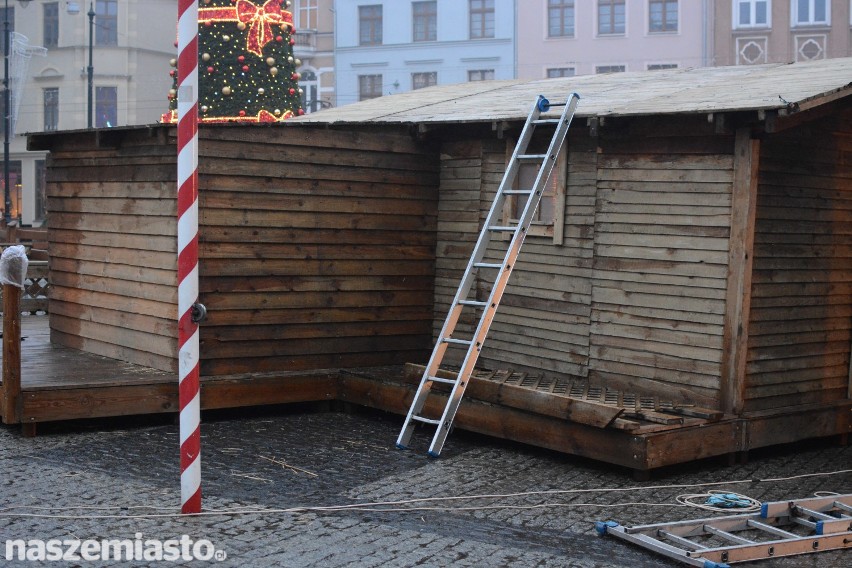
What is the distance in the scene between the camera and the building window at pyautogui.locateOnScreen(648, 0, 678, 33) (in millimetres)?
46844

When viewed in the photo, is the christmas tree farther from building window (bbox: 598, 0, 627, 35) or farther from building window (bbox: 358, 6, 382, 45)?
building window (bbox: 358, 6, 382, 45)

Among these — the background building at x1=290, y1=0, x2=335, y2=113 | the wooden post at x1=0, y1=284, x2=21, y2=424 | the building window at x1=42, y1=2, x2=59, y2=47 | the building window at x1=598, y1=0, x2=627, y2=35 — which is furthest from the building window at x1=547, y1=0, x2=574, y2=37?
the wooden post at x1=0, y1=284, x2=21, y2=424

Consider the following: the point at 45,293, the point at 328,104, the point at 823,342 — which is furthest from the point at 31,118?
the point at 823,342

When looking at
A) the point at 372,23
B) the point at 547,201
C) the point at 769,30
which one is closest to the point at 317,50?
the point at 372,23

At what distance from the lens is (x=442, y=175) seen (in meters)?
12.7

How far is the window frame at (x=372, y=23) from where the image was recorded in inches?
2030

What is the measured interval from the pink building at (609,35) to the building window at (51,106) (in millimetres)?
21045

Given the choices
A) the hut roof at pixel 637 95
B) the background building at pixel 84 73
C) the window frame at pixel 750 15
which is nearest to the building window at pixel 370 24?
the background building at pixel 84 73

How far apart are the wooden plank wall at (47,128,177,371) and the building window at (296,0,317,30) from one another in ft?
136

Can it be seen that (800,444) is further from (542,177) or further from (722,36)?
(722,36)

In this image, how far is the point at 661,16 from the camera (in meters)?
46.9

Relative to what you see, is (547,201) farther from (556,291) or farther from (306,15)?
(306,15)

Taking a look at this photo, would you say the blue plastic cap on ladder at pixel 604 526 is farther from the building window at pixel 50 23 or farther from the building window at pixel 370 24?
the building window at pixel 50 23

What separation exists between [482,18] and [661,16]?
7.61 meters
